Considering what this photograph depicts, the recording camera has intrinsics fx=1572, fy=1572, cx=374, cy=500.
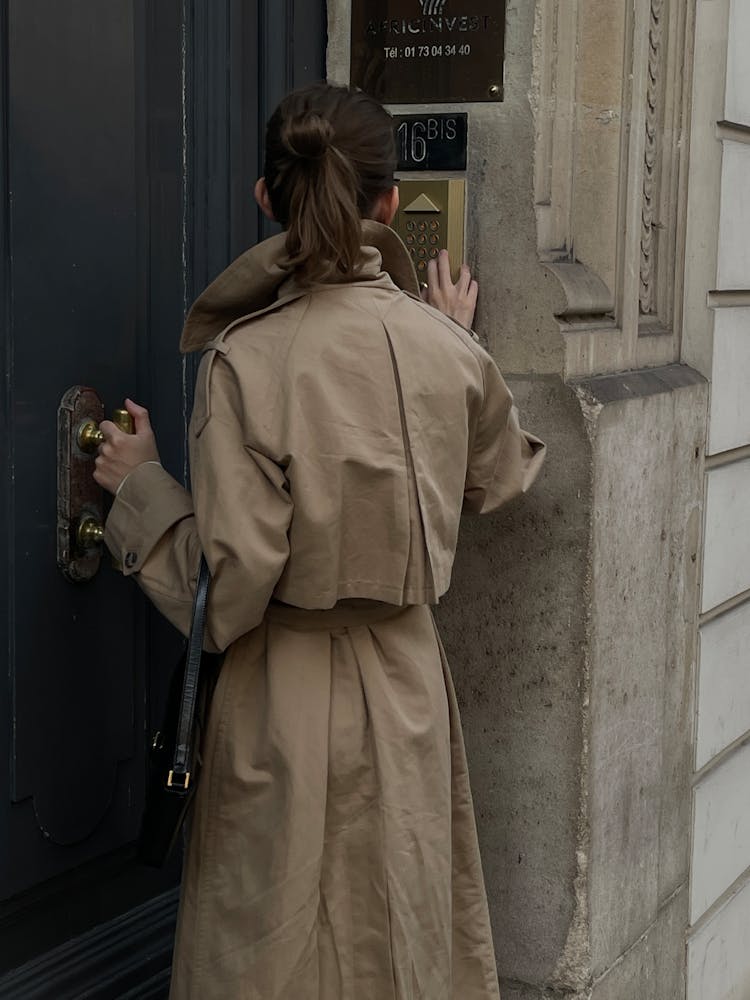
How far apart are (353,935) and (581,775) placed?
818 millimetres

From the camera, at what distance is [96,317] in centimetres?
271

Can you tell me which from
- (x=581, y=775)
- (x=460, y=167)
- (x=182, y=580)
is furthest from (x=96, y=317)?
(x=581, y=775)

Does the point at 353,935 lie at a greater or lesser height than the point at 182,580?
lesser

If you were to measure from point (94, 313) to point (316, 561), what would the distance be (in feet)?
2.15

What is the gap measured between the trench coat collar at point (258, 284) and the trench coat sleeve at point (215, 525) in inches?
5.1

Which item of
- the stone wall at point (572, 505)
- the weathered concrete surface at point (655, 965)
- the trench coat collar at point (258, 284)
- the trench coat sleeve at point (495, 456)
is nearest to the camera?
the trench coat collar at point (258, 284)

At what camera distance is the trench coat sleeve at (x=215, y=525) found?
2312 mm

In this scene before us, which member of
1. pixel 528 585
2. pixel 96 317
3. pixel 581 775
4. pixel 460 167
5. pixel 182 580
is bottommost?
pixel 581 775

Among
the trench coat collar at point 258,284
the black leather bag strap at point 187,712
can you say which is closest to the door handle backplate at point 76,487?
the trench coat collar at point 258,284

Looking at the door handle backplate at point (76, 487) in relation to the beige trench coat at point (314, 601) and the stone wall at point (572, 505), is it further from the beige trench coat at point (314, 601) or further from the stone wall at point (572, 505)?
the stone wall at point (572, 505)

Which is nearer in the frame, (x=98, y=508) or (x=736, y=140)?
(x=98, y=508)

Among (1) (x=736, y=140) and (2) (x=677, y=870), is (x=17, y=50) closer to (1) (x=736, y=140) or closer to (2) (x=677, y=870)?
(1) (x=736, y=140)

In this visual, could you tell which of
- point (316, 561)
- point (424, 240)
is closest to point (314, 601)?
point (316, 561)

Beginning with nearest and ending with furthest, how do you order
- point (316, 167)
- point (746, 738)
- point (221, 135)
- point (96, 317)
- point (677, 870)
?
1. point (316, 167)
2. point (96, 317)
3. point (221, 135)
4. point (677, 870)
5. point (746, 738)
